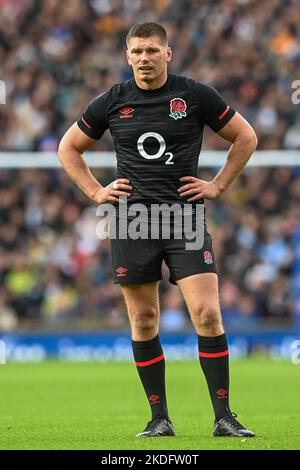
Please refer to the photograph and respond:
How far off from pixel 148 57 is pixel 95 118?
1.82 feet

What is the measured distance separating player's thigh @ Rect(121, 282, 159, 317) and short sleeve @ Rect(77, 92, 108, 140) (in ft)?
3.16

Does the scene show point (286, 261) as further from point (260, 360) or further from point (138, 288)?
point (138, 288)

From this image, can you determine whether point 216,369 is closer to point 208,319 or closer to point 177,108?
point 208,319

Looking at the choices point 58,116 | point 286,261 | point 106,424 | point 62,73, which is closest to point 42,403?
point 106,424

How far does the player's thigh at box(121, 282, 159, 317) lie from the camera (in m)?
7.10

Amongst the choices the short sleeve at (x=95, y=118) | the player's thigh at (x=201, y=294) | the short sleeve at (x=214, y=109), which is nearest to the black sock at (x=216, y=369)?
the player's thigh at (x=201, y=294)

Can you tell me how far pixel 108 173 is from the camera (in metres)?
17.5

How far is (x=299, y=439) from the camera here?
675 cm

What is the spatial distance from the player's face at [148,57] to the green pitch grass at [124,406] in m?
2.12

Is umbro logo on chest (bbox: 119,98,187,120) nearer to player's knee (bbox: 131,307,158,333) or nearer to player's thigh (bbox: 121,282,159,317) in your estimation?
player's thigh (bbox: 121,282,159,317)

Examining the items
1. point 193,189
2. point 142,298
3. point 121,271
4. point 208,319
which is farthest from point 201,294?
point 193,189

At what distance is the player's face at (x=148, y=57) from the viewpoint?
686cm

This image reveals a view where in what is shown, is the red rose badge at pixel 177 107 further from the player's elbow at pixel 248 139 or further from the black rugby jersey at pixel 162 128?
the player's elbow at pixel 248 139

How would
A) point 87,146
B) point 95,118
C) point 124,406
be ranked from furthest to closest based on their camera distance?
point 124,406 → point 87,146 → point 95,118
